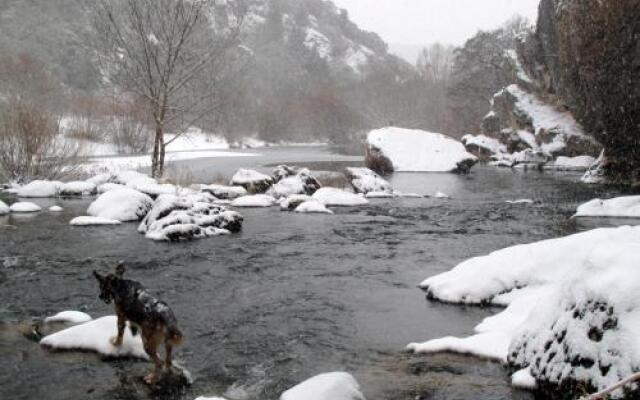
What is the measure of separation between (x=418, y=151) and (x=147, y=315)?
29.1m

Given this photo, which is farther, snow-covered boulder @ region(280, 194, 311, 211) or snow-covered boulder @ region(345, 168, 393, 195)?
snow-covered boulder @ region(345, 168, 393, 195)

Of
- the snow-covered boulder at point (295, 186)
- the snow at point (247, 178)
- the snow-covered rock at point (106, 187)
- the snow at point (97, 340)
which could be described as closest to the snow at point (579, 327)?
the snow at point (97, 340)

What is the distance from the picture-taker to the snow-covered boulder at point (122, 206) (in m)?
14.4

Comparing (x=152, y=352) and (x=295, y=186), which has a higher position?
(x=295, y=186)

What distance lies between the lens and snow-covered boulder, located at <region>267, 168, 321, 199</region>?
19.6 m

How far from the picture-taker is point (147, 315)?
4.90 meters

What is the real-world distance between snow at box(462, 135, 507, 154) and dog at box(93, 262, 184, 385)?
39.0 metres

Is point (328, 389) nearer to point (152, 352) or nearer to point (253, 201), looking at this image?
point (152, 352)

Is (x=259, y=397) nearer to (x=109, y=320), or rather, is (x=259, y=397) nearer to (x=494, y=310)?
(x=109, y=320)

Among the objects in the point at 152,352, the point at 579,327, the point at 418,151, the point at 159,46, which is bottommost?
the point at 152,352

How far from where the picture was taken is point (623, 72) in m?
21.6

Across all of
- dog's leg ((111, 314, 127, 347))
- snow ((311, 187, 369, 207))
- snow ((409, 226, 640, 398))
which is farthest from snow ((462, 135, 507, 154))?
dog's leg ((111, 314, 127, 347))

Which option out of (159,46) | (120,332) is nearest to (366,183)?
(159,46)

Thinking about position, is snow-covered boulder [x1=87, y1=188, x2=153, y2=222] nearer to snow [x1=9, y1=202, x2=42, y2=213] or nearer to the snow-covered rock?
snow [x1=9, y1=202, x2=42, y2=213]
